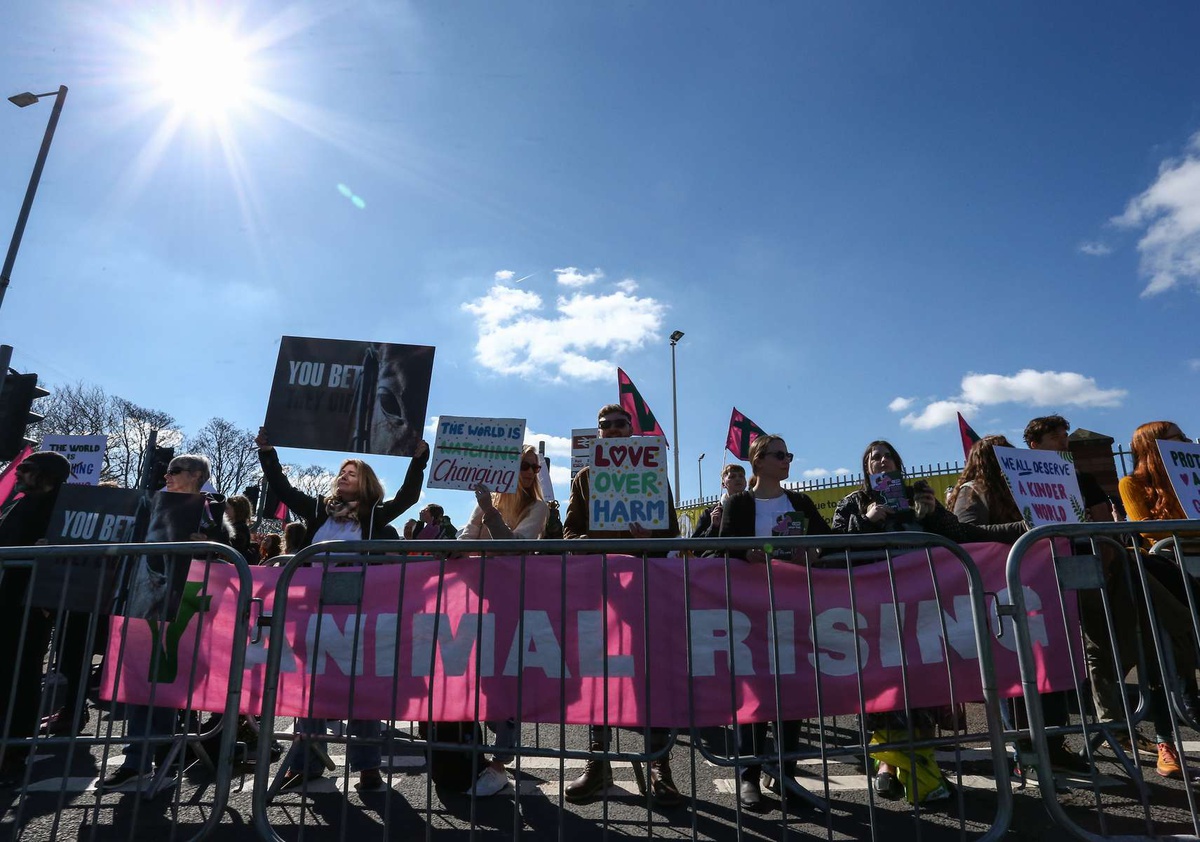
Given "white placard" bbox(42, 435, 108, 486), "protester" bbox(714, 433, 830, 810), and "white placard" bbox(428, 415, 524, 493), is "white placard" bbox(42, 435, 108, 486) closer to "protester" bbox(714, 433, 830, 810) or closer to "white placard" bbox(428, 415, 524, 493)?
"white placard" bbox(428, 415, 524, 493)

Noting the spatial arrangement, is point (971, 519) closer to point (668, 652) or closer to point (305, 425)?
point (668, 652)

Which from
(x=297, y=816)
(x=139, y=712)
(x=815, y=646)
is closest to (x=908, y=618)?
(x=815, y=646)

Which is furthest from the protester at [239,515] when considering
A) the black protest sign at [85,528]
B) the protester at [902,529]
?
the protester at [902,529]

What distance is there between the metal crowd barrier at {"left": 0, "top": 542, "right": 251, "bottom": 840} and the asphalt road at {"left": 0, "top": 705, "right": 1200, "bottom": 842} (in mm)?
24

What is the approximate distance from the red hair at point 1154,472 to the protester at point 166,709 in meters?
6.22

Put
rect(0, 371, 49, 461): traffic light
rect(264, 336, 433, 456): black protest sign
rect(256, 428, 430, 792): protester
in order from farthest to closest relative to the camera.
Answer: rect(0, 371, 49, 461): traffic light
rect(264, 336, 433, 456): black protest sign
rect(256, 428, 430, 792): protester

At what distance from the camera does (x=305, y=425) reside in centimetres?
573

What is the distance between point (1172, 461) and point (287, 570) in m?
5.59

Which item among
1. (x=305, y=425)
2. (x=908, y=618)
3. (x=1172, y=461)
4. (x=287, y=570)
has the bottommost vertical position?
(x=908, y=618)

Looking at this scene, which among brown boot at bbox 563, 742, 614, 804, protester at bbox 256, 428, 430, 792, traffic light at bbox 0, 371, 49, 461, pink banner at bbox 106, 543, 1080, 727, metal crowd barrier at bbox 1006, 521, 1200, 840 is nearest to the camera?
metal crowd barrier at bbox 1006, 521, 1200, 840

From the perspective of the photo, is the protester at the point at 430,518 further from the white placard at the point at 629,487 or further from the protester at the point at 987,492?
the protester at the point at 987,492

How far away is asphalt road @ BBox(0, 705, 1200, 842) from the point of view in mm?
3377

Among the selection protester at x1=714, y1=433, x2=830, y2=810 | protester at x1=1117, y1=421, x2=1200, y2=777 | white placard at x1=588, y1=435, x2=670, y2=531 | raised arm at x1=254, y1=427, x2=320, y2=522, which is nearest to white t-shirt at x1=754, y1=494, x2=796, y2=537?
protester at x1=714, y1=433, x2=830, y2=810

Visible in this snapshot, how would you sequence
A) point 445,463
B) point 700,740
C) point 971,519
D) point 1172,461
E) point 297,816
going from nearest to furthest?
point 700,740, point 297,816, point 1172,461, point 971,519, point 445,463
